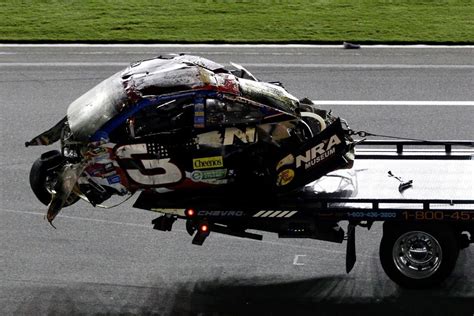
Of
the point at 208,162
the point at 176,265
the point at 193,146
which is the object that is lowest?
the point at 176,265

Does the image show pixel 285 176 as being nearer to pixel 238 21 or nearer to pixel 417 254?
pixel 417 254

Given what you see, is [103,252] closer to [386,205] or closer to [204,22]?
[386,205]

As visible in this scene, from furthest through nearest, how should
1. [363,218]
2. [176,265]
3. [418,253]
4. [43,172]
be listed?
[43,172] → [176,265] → [418,253] → [363,218]

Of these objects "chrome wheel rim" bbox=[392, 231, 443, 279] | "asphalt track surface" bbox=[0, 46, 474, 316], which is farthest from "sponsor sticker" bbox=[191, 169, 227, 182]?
"chrome wheel rim" bbox=[392, 231, 443, 279]

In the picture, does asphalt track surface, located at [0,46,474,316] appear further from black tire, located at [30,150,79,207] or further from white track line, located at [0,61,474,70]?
white track line, located at [0,61,474,70]

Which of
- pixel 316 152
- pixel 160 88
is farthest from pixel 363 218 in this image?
pixel 160 88

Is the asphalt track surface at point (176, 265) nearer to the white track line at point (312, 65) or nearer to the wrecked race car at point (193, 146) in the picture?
the wrecked race car at point (193, 146)

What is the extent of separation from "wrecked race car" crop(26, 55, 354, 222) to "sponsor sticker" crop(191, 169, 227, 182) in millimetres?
10

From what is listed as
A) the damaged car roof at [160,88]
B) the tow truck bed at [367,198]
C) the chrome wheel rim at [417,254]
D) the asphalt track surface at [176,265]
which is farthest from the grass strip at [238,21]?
the chrome wheel rim at [417,254]

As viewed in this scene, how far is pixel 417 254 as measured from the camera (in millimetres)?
12742

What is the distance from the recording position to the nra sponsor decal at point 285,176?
42.5ft

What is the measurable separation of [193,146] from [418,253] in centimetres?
249

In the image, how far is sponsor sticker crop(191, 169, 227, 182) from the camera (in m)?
13.0

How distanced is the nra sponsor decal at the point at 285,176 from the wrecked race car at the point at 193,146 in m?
0.01
